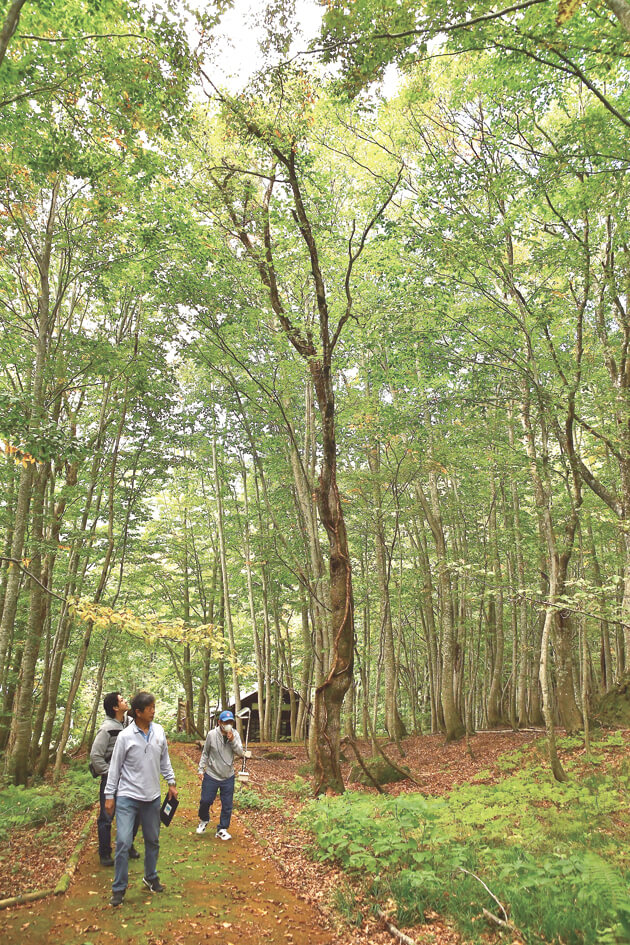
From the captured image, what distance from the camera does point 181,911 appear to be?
379 cm

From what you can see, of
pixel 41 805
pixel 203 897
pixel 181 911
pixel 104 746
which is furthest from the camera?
pixel 41 805

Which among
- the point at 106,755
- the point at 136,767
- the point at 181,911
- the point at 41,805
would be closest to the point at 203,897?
the point at 181,911

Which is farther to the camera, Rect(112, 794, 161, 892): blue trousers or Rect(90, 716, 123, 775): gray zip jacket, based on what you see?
Rect(90, 716, 123, 775): gray zip jacket

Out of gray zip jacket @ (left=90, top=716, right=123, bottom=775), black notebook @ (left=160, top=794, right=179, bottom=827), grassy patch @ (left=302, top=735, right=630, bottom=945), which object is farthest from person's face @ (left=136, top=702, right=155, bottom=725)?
grassy patch @ (left=302, top=735, right=630, bottom=945)

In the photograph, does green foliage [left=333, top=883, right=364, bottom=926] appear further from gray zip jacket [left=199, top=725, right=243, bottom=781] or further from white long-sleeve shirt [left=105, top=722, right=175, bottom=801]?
gray zip jacket [left=199, top=725, right=243, bottom=781]

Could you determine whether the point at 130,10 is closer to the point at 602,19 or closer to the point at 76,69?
the point at 76,69

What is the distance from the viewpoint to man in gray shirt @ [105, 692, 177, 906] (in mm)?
4121

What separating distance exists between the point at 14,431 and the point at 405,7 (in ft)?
16.7

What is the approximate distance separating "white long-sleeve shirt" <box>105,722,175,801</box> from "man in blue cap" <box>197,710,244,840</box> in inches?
60.0

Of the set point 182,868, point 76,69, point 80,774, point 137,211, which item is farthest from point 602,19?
point 80,774

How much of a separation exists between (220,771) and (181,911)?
7.26ft

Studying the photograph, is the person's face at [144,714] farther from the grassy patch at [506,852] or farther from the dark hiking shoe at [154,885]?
the grassy patch at [506,852]

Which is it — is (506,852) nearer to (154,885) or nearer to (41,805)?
(154,885)

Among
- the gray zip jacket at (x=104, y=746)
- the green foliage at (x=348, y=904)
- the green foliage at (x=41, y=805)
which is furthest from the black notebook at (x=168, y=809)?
the green foliage at (x=41, y=805)
